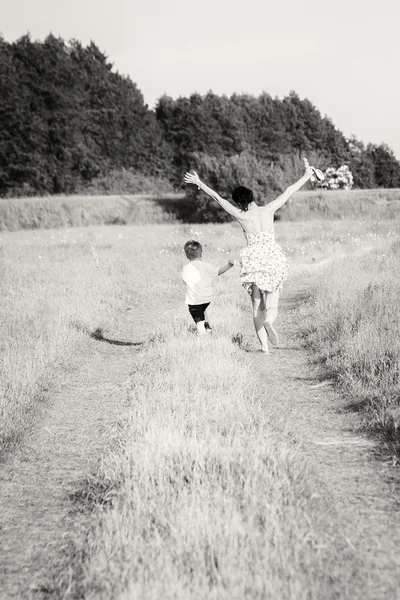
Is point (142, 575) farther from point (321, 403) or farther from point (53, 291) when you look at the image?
point (53, 291)

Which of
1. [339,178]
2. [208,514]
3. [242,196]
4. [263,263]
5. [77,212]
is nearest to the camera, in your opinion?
[208,514]

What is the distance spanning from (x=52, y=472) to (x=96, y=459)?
35 cm

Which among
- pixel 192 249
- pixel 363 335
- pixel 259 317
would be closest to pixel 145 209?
pixel 192 249

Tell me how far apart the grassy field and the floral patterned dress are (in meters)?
26.8

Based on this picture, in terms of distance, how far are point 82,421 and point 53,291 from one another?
304 inches

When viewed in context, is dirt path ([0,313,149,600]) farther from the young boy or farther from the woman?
the woman

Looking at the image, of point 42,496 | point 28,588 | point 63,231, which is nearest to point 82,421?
point 42,496

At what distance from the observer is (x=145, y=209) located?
3741 cm

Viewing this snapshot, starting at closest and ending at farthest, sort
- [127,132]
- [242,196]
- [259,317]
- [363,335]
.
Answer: [242,196], [363,335], [259,317], [127,132]

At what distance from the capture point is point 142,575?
2912mm

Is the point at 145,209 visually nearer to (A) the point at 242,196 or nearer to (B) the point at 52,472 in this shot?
(A) the point at 242,196

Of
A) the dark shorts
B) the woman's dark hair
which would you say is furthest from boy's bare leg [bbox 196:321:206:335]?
the woman's dark hair

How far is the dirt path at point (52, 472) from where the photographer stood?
334 centimetres

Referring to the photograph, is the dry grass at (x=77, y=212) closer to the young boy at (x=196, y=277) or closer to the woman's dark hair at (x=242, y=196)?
the young boy at (x=196, y=277)
